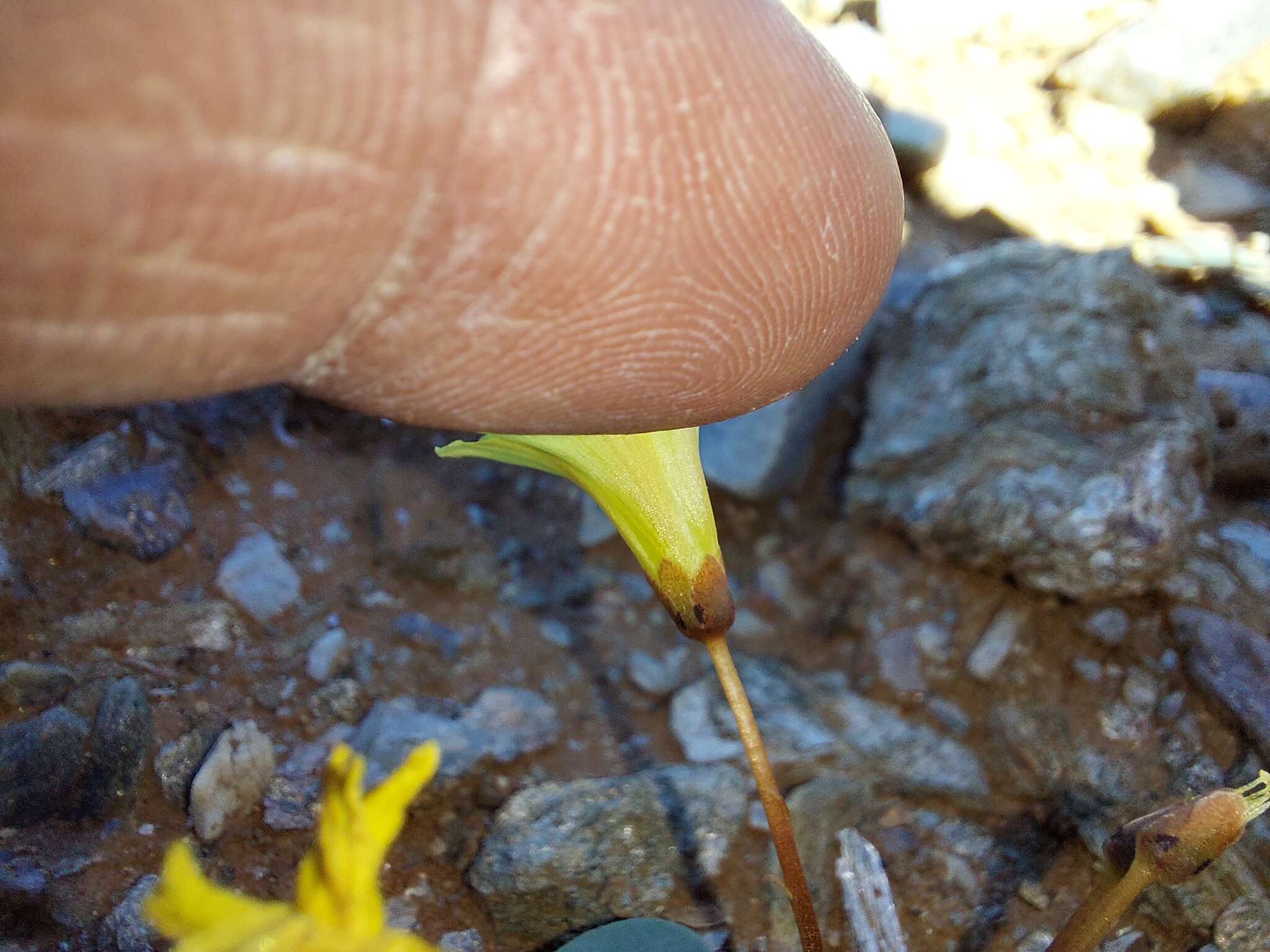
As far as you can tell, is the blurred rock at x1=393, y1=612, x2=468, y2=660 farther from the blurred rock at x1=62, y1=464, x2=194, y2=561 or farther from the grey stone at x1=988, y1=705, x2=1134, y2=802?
the grey stone at x1=988, y1=705, x2=1134, y2=802

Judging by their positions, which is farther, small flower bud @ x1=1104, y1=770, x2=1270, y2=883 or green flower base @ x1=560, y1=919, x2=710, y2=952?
green flower base @ x1=560, y1=919, x2=710, y2=952

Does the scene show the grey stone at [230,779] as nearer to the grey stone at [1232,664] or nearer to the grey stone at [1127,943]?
the grey stone at [1127,943]

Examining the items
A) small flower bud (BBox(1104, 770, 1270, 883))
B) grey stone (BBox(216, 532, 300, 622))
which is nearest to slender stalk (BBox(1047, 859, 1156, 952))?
small flower bud (BBox(1104, 770, 1270, 883))

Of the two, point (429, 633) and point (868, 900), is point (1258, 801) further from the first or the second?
point (429, 633)

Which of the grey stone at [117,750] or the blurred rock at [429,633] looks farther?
the blurred rock at [429,633]

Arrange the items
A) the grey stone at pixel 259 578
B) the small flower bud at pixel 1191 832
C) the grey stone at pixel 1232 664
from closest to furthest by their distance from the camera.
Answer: the small flower bud at pixel 1191 832 < the grey stone at pixel 1232 664 < the grey stone at pixel 259 578

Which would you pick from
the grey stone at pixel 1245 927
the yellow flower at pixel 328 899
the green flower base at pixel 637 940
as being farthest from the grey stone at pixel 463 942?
the grey stone at pixel 1245 927

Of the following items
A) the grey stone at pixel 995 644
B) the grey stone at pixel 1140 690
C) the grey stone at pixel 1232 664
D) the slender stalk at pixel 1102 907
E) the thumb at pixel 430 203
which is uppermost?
the thumb at pixel 430 203
